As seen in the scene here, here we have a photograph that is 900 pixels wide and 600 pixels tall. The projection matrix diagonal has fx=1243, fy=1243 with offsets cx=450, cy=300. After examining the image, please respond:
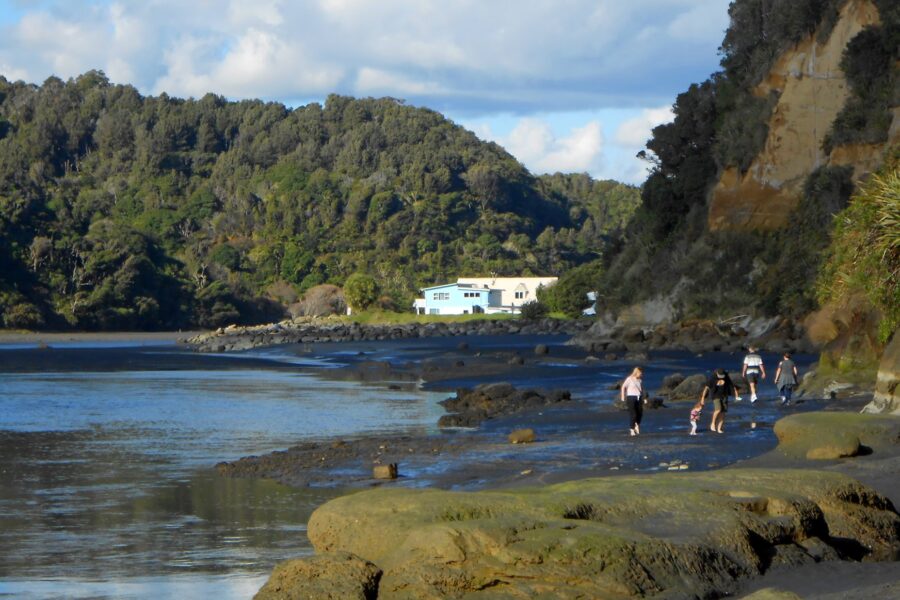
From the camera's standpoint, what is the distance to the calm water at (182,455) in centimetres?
1416

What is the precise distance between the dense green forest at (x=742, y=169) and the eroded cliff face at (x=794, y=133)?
0.66 metres

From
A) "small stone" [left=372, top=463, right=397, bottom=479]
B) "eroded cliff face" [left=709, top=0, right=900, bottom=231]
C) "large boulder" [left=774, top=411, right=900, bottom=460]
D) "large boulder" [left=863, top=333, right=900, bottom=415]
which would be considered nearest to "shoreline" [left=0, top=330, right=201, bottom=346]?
"eroded cliff face" [left=709, top=0, right=900, bottom=231]

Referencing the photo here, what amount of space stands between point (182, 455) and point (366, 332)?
238ft

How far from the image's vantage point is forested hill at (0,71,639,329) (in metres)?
128

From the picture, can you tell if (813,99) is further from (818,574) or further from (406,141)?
(406,141)

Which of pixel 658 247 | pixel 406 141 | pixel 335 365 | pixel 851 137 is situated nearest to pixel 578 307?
pixel 658 247

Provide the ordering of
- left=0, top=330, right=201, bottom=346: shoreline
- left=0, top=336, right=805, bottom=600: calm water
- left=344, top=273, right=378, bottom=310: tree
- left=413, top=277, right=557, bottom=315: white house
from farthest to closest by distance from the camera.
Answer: left=413, top=277, right=557, bottom=315: white house < left=344, top=273, right=378, bottom=310: tree < left=0, top=330, right=201, bottom=346: shoreline < left=0, top=336, right=805, bottom=600: calm water

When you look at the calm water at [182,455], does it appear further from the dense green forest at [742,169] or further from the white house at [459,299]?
the white house at [459,299]

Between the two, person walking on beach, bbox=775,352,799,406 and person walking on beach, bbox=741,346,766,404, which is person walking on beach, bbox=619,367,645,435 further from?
person walking on beach, bbox=741,346,766,404

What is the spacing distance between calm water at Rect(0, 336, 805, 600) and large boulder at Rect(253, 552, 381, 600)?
325cm

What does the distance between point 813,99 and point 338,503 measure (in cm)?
4891

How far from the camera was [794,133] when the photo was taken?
184 feet

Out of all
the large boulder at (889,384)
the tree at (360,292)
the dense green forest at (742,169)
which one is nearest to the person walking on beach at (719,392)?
the large boulder at (889,384)

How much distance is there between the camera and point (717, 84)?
6694 cm
